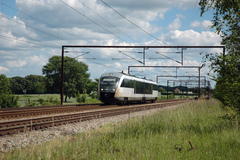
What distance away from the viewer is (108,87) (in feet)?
89.8

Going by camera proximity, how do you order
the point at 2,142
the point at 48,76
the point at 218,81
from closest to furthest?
1. the point at 2,142
2. the point at 218,81
3. the point at 48,76

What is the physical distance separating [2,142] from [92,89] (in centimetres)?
8278

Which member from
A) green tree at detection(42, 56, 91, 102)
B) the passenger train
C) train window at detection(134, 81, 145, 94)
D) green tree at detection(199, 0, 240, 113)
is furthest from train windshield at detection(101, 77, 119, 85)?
green tree at detection(42, 56, 91, 102)

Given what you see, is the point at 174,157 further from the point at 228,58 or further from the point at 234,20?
the point at 234,20

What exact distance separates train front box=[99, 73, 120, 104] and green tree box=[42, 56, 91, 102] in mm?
39663

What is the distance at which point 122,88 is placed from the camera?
27750mm

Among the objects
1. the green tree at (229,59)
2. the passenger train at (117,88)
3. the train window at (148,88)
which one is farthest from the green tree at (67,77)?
the green tree at (229,59)

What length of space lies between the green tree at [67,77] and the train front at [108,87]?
39.7 meters

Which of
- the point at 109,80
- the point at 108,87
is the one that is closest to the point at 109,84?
the point at 108,87

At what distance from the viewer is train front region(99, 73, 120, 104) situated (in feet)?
88.9

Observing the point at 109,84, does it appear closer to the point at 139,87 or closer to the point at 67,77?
the point at 139,87

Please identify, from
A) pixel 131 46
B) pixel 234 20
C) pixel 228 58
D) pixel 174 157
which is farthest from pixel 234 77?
pixel 131 46

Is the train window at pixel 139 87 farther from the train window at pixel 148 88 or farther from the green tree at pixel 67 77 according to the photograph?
the green tree at pixel 67 77

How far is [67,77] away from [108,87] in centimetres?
4416
